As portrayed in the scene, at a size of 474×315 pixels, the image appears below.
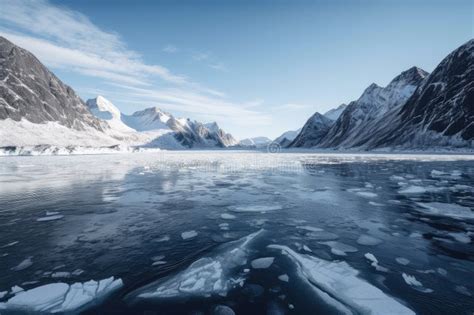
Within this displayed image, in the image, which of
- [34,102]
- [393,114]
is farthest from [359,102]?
[34,102]

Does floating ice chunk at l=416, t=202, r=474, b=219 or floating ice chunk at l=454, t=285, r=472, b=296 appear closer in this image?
floating ice chunk at l=454, t=285, r=472, b=296

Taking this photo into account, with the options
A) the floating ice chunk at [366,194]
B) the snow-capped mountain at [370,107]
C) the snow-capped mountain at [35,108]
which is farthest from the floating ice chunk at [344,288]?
Answer: the snow-capped mountain at [370,107]

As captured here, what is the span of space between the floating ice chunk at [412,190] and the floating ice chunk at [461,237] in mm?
6159

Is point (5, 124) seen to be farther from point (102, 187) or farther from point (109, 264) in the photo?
point (109, 264)

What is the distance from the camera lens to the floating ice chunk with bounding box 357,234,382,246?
20.4 ft

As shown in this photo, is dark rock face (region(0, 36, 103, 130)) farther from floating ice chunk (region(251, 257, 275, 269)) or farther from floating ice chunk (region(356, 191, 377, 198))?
floating ice chunk (region(251, 257, 275, 269))

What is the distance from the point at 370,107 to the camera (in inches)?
6294

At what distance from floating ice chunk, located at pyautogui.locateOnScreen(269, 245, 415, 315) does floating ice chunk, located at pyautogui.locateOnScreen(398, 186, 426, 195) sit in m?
9.81

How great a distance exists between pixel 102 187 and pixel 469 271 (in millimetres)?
15080

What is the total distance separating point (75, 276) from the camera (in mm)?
4508

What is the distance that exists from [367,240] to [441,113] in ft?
332

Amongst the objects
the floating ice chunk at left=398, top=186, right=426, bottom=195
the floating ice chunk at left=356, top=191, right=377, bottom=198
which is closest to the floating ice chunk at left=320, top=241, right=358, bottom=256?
the floating ice chunk at left=356, top=191, right=377, bottom=198

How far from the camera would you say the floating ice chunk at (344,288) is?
3678 mm

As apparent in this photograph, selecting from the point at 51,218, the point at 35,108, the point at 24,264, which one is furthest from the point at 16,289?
the point at 35,108
